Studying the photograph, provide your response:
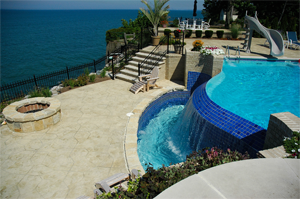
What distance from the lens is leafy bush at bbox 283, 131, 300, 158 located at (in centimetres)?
453

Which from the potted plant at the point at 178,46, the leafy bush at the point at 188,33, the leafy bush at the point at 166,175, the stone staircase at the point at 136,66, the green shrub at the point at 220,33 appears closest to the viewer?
the leafy bush at the point at 166,175

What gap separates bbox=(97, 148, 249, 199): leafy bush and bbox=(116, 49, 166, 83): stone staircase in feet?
25.7

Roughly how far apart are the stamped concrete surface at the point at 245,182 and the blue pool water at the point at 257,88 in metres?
4.15

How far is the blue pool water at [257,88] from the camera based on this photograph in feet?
27.0

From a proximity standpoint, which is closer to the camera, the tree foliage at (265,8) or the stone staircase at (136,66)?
the stone staircase at (136,66)

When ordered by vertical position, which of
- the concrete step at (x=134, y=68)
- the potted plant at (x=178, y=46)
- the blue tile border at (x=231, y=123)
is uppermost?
the potted plant at (x=178, y=46)

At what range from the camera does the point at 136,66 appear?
13.2 m

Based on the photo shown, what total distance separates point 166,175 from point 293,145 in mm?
2860

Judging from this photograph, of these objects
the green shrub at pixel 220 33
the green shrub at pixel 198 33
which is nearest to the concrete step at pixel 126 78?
the green shrub at pixel 198 33

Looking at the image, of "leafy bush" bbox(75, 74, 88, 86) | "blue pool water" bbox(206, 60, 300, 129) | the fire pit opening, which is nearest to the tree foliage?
"blue pool water" bbox(206, 60, 300, 129)

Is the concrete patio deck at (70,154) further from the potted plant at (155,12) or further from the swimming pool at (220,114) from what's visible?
the potted plant at (155,12)

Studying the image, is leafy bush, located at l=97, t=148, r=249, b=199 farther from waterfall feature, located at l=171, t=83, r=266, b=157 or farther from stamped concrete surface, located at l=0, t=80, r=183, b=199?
waterfall feature, located at l=171, t=83, r=266, b=157

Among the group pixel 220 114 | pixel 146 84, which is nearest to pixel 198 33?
pixel 146 84

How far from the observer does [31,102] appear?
8.35 metres
